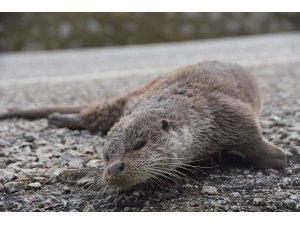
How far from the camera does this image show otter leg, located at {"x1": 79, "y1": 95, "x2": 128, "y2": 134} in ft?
17.6

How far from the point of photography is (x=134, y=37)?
25250mm

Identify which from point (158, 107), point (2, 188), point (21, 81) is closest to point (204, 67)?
point (158, 107)

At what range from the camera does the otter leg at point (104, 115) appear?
5.36 metres

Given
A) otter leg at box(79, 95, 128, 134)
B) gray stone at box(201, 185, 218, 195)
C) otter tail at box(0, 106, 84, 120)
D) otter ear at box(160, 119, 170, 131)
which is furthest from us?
otter tail at box(0, 106, 84, 120)

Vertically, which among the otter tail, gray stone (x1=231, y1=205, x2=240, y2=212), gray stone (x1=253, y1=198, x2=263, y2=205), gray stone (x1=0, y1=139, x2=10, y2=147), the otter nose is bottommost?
gray stone (x1=231, y1=205, x2=240, y2=212)

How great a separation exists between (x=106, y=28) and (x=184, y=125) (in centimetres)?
2133

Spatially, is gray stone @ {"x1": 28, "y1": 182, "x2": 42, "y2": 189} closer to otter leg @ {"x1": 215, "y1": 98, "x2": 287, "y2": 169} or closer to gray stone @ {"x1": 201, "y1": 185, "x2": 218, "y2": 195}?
gray stone @ {"x1": 201, "y1": 185, "x2": 218, "y2": 195}

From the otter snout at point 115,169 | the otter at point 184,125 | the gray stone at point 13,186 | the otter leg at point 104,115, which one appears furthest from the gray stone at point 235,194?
the otter leg at point 104,115

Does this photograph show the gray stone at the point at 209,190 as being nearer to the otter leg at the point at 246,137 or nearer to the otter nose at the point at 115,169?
the otter leg at the point at 246,137

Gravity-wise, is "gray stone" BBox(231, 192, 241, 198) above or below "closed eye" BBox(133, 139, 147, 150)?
below

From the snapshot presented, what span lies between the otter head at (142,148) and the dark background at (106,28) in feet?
67.3

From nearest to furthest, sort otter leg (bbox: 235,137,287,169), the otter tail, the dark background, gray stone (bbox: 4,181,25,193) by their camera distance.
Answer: gray stone (bbox: 4,181,25,193) → otter leg (bbox: 235,137,287,169) → the otter tail → the dark background

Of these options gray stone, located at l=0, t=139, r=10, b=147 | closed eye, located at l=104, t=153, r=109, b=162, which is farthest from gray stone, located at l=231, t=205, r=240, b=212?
gray stone, located at l=0, t=139, r=10, b=147

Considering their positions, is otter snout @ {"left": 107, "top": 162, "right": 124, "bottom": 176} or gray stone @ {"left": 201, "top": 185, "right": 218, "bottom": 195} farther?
gray stone @ {"left": 201, "top": 185, "right": 218, "bottom": 195}
